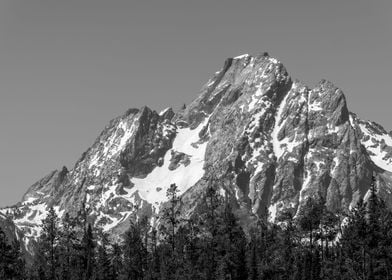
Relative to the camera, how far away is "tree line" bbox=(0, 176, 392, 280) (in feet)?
337

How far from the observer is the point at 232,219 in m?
114

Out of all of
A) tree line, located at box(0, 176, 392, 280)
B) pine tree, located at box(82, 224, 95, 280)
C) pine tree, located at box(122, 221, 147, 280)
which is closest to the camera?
tree line, located at box(0, 176, 392, 280)

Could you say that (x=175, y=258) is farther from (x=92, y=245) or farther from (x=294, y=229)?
(x=294, y=229)

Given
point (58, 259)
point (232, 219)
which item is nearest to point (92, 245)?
point (58, 259)

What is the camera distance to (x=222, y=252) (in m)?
114

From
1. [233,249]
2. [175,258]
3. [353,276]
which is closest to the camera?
[353,276]

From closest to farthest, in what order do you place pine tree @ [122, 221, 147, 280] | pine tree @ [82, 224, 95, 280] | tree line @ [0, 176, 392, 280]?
tree line @ [0, 176, 392, 280], pine tree @ [82, 224, 95, 280], pine tree @ [122, 221, 147, 280]

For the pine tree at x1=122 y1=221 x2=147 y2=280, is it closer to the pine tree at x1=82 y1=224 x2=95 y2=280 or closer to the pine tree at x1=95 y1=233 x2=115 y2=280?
the pine tree at x1=95 y1=233 x2=115 y2=280

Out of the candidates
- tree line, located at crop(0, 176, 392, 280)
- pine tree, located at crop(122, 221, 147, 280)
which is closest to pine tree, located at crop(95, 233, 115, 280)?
tree line, located at crop(0, 176, 392, 280)

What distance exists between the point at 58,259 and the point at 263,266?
125ft

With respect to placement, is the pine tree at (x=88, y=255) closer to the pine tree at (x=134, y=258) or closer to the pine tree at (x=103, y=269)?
the pine tree at (x=103, y=269)

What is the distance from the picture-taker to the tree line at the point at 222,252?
337 ft

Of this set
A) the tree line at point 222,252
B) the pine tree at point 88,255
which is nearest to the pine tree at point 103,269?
the tree line at point 222,252

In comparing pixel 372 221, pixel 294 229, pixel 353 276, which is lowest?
pixel 353 276
